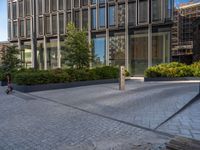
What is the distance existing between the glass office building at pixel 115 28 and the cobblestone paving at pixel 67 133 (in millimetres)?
16604

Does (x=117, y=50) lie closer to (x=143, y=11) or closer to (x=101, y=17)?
(x=101, y=17)

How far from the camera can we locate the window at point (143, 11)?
90.4 feet

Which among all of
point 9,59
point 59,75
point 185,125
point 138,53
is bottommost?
point 185,125

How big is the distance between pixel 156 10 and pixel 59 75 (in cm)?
1705

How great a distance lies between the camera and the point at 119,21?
95.6 ft

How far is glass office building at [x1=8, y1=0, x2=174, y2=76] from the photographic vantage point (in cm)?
2722

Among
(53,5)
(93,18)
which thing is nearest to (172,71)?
(93,18)

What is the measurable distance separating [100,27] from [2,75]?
1601 centimetres

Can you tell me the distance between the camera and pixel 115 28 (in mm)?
29266

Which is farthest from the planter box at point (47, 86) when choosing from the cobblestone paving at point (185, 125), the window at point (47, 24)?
the window at point (47, 24)

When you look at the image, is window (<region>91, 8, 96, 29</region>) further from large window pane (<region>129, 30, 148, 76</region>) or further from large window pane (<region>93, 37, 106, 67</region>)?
large window pane (<region>129, 30, 148, 76</region>)

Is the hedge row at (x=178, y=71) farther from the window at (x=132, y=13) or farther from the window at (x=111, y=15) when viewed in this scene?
the window at (x=111, y=15)

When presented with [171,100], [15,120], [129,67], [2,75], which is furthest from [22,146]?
[129,67]

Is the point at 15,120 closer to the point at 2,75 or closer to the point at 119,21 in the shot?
the point at 2,75
